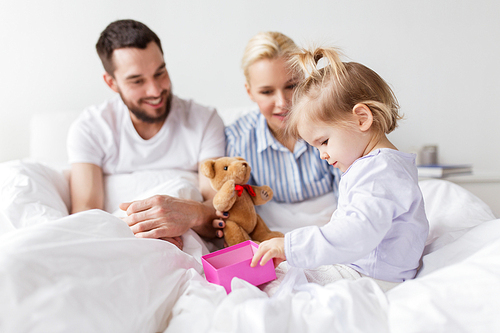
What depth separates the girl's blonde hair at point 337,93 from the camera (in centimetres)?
90

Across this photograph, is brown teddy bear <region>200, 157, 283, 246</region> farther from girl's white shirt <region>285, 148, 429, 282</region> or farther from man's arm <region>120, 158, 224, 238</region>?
girl's white shirt <region>285, 148, 429, 282</region>

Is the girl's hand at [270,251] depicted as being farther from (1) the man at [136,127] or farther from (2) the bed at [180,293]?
(1) the man at [136,127]

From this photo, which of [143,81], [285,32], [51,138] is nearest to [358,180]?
[143,81]

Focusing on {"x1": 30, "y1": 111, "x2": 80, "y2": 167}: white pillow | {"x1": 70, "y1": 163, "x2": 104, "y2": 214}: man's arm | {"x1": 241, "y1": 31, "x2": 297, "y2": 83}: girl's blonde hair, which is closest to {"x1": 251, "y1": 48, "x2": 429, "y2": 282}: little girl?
{"x1": 241, "y1": 31, "x2": 297, "y2": 83}: girl's blonde hair

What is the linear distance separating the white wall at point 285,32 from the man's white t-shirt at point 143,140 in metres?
0.59

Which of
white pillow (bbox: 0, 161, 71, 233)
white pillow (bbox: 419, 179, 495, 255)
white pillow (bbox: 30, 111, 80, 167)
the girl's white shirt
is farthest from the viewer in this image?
white pillow (bbox: 30, 111, 80, 167)

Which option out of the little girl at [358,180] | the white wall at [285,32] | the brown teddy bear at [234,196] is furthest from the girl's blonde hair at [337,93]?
the white wall at [285,32]

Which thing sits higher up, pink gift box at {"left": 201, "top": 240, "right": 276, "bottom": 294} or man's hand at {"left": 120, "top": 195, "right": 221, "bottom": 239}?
man's hand at {"left": 120, "top": 195, "right": 221, "bottom": 239}

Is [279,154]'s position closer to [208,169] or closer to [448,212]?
[208,169]

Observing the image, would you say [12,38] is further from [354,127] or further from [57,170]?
[354,127]

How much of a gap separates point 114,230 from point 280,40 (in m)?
0.96

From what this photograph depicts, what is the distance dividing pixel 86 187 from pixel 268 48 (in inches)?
35.3

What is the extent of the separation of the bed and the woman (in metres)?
0.62

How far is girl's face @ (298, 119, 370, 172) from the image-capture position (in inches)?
36.0
